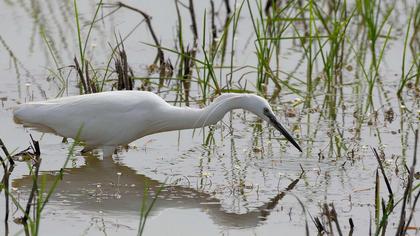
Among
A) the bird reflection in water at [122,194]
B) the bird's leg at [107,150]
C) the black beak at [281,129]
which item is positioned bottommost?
the bird reflection in water at [122,194]

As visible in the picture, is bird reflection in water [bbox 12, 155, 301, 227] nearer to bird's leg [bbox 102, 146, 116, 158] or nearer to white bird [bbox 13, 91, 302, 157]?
bird's leg [bbox 102, 146, 116, 158]

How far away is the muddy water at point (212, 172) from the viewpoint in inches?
239

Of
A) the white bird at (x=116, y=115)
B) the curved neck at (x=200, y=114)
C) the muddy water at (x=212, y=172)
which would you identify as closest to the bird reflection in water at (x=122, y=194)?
the muddy water at (x=212, y=172)

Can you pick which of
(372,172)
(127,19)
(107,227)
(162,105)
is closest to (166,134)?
(162,105)

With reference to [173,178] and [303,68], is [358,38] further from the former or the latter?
[173,178]

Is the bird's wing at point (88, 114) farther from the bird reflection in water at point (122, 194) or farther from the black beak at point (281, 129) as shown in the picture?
the black beak at point (281, 129)

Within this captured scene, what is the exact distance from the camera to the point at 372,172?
281 inches

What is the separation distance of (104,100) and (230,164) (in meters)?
0.98

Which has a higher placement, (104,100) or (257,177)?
(104,100)

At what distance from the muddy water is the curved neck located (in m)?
0.29

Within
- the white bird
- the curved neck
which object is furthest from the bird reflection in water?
the curved neck

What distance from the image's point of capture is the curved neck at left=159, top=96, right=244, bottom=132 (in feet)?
23.7

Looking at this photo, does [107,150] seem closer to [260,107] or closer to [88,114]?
[88,114]

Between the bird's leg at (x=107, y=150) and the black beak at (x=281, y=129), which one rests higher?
the black beak at (x=281, y=129)
